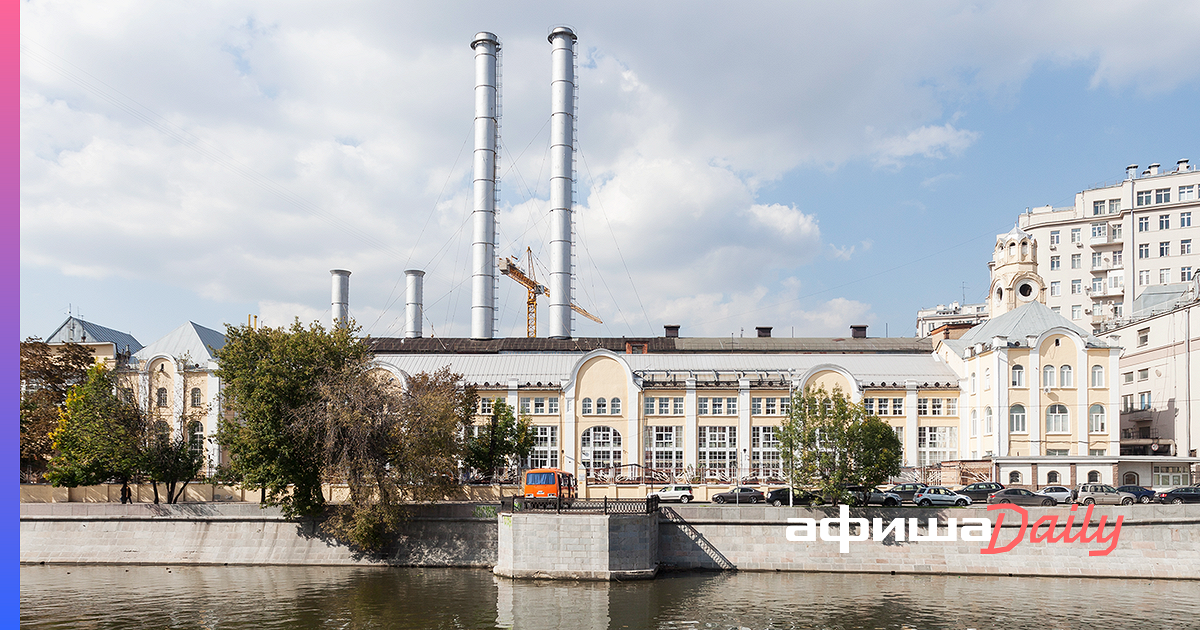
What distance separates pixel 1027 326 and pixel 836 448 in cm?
3229

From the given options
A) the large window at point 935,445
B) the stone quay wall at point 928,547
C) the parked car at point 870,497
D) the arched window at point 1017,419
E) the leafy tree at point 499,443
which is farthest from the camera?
the large window at point 935,445

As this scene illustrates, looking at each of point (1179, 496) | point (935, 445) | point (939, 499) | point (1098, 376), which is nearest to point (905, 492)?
point (939, 499)

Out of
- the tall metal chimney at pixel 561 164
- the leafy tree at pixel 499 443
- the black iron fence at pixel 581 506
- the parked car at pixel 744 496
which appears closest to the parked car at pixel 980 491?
the parked car at pixel 744 496

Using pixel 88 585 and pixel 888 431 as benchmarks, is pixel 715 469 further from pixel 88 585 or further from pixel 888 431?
pixel 88 585

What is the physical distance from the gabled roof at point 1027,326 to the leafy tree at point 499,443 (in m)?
38.6

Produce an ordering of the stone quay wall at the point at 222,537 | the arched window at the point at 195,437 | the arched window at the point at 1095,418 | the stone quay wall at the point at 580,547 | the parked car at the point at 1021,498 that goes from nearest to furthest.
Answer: the stone quay wall at the point at 580,547
the parked car at the point at 1021,498
the stone quay wall at the point at 222,537
the arched window at the point at 195,437
the arched window at the point at 1095,418

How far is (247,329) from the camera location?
51906mm

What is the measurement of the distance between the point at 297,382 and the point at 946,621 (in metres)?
35.8

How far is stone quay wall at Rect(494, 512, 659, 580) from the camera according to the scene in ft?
146

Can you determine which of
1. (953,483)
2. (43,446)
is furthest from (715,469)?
(43,446)

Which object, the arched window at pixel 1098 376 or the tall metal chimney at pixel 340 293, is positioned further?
the tall metal chimney at pixel 340 293

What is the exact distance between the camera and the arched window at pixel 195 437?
62562 millimetres

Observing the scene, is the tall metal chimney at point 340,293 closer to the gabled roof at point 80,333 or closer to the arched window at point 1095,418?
the gabled roof at point 80,333

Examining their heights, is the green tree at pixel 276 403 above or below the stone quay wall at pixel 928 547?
above
